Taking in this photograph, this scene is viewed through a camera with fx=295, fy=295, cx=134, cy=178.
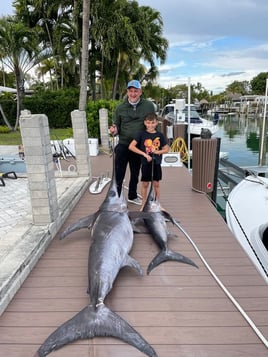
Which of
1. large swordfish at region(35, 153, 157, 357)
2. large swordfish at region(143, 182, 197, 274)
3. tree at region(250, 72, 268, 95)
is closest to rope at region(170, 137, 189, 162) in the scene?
large swordfish at region(143, 182, 197, 274)

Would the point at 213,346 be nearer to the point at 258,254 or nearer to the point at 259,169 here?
the point at 258,254

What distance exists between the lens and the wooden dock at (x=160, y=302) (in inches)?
71.7

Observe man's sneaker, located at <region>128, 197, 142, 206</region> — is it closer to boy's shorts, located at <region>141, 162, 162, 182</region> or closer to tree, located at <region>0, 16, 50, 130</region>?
boy's shorts, located at <region>141, 162, 162, 182</region>

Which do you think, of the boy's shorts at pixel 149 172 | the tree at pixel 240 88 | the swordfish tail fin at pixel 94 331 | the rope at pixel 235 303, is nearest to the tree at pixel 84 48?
the boy's shorts at pixel 149 172

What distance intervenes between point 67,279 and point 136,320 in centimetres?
77

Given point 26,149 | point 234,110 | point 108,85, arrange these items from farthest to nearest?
1. point 234,110
2. point 108,85
3. point 26,149

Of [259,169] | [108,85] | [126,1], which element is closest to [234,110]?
[108,85]

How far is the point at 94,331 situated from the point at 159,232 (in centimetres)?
142

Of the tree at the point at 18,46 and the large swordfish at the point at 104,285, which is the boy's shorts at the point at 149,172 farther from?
the tree at the point at 18,46

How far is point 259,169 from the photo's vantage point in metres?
7.83

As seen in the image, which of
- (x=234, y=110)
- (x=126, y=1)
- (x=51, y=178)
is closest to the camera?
(x=51, y=178)

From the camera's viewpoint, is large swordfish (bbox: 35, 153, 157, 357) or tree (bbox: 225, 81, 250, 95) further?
tree (bbox: 225, 81, 250, 95)

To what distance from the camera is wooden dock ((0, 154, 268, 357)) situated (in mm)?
1820

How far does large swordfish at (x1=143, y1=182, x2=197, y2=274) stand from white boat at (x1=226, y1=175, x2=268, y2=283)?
1.01m
